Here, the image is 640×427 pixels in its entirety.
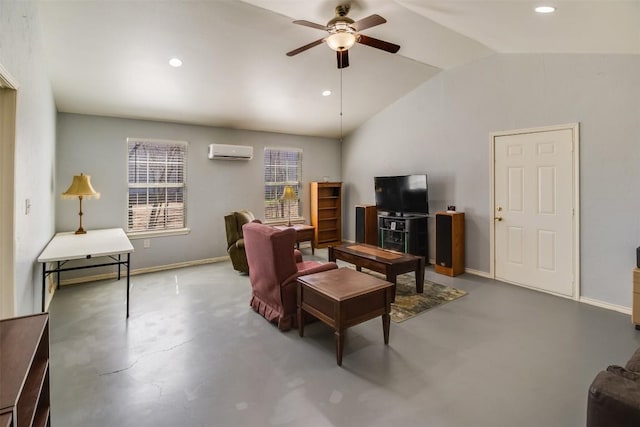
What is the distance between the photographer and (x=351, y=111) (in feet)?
19.5

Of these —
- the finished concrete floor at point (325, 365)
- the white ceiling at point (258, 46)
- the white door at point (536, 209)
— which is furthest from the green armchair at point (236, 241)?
the white door at point (536, 209)

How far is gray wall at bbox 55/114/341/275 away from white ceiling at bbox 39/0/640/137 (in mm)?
274

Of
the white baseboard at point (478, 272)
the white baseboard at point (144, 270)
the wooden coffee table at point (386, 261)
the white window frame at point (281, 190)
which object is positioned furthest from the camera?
the white window frame at point (281, 190)

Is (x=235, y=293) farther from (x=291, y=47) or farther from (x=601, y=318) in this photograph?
(x=601, y=318)

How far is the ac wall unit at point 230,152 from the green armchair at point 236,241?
121cm

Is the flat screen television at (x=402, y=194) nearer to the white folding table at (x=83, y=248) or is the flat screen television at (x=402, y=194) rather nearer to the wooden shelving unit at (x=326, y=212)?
the wooden shelving unit at (x=326, y=212)

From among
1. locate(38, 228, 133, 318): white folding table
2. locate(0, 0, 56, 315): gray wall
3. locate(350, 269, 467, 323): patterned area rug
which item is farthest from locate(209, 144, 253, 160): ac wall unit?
locate(350, 269, 467, 323): patterned area rug

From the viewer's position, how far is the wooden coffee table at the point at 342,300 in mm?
2374

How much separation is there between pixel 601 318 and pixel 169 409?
407 cm

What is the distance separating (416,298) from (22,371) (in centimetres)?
353

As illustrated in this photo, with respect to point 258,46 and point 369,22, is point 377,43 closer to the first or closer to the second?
point 369,22

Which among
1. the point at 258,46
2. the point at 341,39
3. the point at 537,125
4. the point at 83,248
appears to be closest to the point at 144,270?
the point at 83,248

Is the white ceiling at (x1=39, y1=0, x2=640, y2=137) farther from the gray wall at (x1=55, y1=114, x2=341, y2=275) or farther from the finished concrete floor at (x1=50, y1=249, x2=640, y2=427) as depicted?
the finished concrete floor at (x1=50, y1=249, x2=640, y2=427)

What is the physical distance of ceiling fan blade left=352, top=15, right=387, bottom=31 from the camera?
2.55 m
